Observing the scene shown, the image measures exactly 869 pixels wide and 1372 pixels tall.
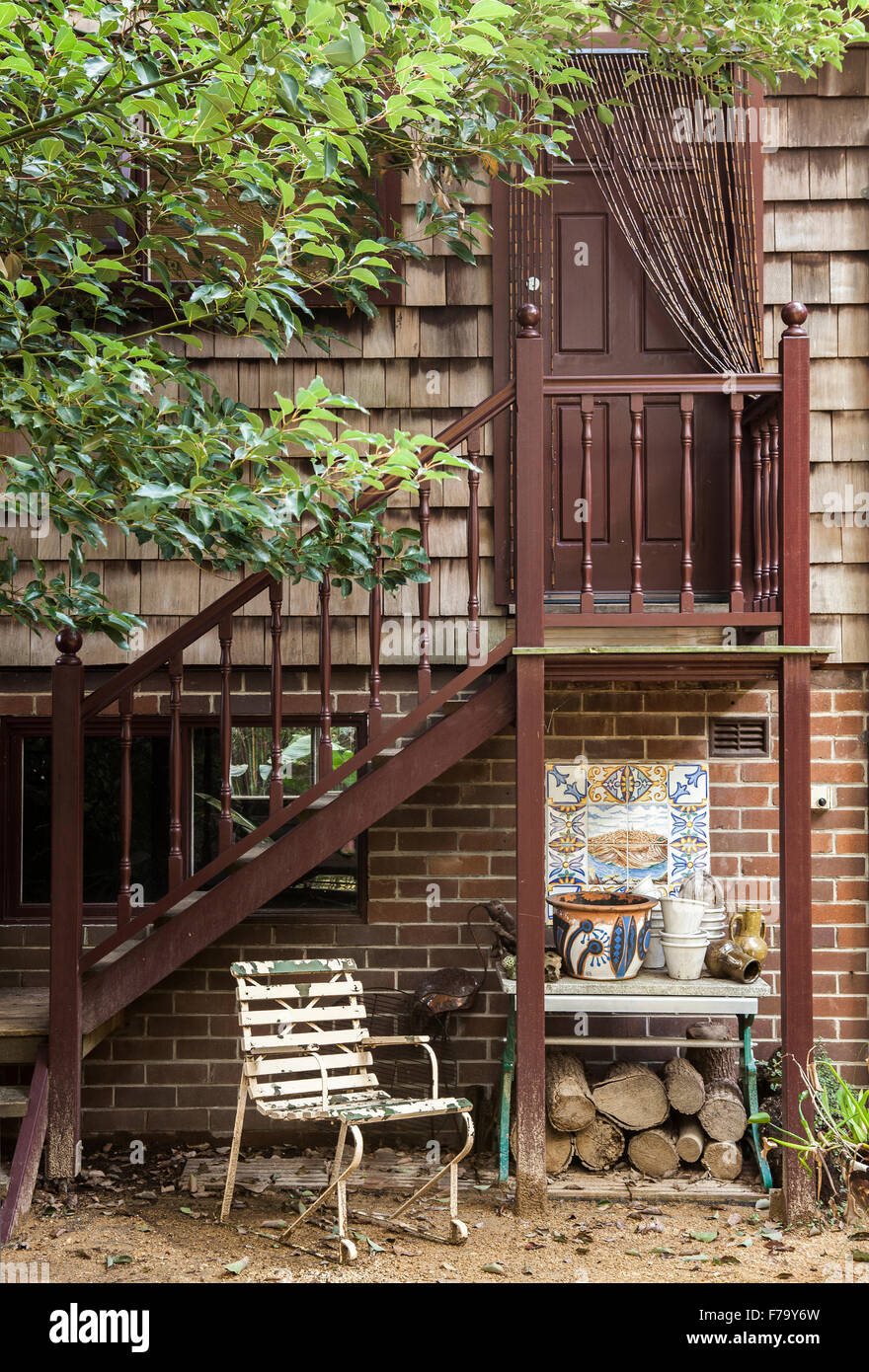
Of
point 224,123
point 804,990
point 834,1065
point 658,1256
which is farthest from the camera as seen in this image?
point 834,1065

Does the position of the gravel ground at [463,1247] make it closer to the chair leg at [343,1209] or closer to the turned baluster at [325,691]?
the chair leg at [343,1209]

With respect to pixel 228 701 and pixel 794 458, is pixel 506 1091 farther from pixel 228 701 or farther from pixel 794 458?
pixel 794 458

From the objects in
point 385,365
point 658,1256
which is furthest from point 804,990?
point 385,365

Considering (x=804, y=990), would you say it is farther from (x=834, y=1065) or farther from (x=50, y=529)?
(x=50, y=529)

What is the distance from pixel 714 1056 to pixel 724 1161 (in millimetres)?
435

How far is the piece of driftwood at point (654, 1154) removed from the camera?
450 cm

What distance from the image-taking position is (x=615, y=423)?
5.28 metres

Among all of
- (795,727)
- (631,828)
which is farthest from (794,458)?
(631,828)

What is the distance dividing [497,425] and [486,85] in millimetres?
1393

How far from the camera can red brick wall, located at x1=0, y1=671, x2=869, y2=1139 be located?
506cm

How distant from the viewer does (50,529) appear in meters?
5.19

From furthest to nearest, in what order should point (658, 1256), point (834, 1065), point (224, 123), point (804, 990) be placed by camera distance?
point (834, 1065) < point (804, 990) < point (658, 1256) < point (224, 123)

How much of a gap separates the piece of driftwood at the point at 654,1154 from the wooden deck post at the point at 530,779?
2.00ft

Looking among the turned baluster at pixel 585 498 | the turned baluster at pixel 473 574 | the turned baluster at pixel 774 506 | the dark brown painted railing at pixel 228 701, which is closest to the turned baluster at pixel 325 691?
the dark brown painted railing at pixel 228 701
